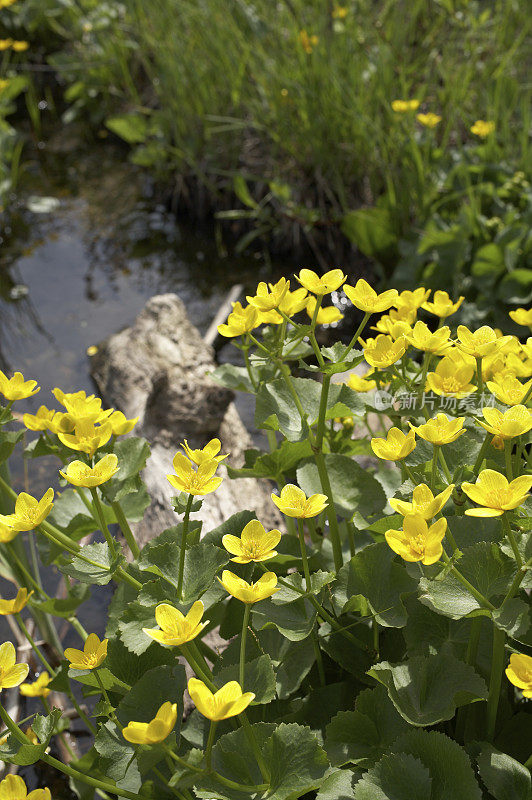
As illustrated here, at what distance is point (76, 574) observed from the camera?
1129 mm

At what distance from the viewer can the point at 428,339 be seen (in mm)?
1215

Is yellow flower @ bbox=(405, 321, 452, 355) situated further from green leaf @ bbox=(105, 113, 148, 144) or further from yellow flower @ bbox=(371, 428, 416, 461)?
green leaf @ bbox=(105, 113, 148, 144)

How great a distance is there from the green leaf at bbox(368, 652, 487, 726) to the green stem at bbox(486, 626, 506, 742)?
4 centimetres

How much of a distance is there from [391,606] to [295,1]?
370cm

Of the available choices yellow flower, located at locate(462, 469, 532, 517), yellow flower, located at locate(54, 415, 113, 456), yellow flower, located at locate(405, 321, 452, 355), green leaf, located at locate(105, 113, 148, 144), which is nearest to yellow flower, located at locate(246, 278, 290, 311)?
yellow flower, located at locate(405, 321, 452, 355)

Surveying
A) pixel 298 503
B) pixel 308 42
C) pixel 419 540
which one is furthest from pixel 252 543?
pixel 308 42

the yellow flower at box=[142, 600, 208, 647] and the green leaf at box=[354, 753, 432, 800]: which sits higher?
the yellow flower at box=[142, 600, 208, 647]

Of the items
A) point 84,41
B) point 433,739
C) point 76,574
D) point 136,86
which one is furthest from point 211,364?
point 84,41

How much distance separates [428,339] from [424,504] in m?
0.34

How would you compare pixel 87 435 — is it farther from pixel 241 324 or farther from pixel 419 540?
pixel 419 540

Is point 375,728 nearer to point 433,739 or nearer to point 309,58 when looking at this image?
point 433,739

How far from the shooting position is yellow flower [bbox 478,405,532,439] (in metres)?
1.00

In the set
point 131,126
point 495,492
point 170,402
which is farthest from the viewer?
point 131,126

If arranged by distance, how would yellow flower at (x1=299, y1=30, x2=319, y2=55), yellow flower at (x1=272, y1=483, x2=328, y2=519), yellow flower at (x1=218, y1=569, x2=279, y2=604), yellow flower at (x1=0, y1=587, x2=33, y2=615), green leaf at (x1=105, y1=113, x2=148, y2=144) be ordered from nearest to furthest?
yellow flower at (x1=218, y1=569, x2=279, y2=604) < yellow flower at (x1=272, y1=483, x2=328, y2=519) < yellow flower at (x1=0, y1=587, x2=33, y2=615) < yellow flower at (x1=299, y1=30, x2=319, y2=55) < green leaf at (x1=105, y1=113, x2=148, y2=144)
